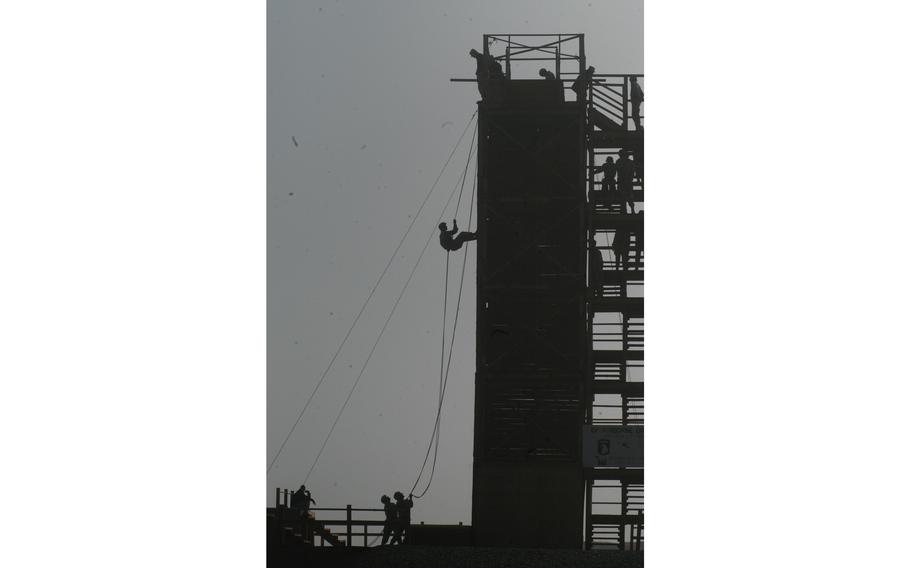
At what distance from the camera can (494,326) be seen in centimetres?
452

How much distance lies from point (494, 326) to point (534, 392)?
0.31 m

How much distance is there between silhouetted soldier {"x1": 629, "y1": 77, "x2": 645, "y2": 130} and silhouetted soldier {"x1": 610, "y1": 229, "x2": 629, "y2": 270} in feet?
1.51

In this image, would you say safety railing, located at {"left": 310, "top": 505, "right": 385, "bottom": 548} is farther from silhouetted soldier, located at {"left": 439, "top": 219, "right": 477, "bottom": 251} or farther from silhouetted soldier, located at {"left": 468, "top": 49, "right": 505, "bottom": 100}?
silhouetted soldier, located at {"left": 468, "top": 49, "right": 505, "bottom": 100}

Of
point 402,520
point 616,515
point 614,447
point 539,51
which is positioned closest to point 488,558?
point 402,520

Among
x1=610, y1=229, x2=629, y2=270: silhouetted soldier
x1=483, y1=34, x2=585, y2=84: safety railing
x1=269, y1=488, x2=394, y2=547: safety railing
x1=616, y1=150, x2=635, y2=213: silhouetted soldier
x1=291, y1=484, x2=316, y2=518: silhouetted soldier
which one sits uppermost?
x1=483, y1=34, x2=585, y2=84: safety railing

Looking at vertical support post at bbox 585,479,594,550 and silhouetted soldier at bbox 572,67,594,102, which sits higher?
silhouetted soldier at bbox 572,67,594,102

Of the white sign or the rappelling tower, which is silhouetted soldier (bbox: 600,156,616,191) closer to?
the rappelling tower

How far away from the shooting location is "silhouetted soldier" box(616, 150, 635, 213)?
4.55m

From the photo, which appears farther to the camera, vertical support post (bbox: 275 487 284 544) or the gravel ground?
vertical support post (bbox: 275 487 284 544)

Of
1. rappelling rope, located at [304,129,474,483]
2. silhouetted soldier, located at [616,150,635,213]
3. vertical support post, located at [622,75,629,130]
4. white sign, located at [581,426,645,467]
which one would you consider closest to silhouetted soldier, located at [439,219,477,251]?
rappelling rope, located at [304,129,474,483]

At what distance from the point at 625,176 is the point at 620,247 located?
29cm
